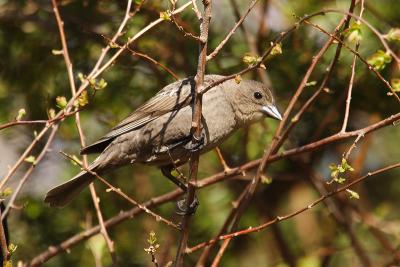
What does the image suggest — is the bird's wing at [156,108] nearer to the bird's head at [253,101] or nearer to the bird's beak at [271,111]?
the bird's head at [253,101]

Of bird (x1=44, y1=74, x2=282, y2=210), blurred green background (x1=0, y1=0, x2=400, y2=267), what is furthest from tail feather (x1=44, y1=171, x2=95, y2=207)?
blurred green background (x1=0, y1=0, x2=400, y2=267)

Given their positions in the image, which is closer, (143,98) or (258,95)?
(258,95)

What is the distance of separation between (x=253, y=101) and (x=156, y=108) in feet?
2.22

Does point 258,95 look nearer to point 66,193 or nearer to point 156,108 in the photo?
point 156,108

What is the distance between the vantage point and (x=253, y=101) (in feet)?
17.6

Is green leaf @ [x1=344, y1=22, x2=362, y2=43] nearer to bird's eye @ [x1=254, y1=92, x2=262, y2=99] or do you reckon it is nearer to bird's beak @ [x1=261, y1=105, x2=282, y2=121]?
bird's beak @ [x1=261, y1=105, x2=282, y2=121]

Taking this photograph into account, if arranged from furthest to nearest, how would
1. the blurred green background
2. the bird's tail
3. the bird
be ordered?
the blurred green background → the bird's tail → the bird

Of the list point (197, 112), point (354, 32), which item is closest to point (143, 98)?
point (197, 112)

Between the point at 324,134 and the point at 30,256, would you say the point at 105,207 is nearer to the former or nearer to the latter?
the point at 30,256

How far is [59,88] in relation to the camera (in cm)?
612

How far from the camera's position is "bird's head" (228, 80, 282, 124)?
5.25 metres

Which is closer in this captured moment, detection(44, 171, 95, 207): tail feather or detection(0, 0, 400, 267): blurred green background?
detection(44, 171, 95, 207): tail feather

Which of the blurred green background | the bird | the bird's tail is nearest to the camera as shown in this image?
the bird

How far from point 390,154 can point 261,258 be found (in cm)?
155
